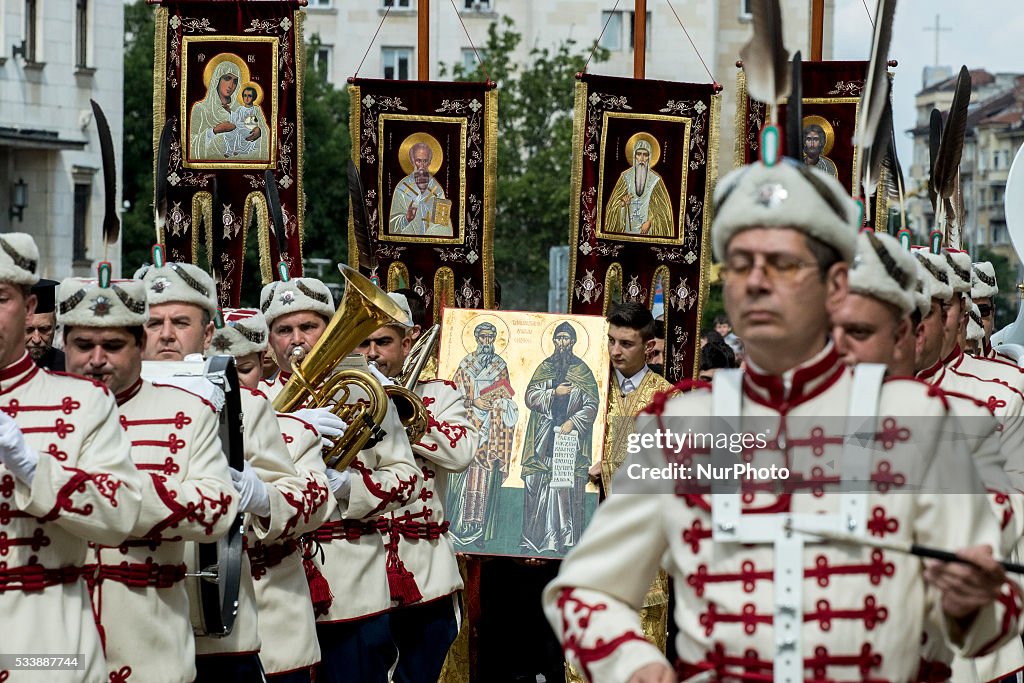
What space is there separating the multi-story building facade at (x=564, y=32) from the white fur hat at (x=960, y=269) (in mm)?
43610

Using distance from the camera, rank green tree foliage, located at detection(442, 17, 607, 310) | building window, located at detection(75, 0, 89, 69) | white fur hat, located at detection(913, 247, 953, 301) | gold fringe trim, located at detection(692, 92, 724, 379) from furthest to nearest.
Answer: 1. green tree foliage, located at detection(442, 17, 607, 310)
2. building window, located at detection(75, 0, 89, 69)
3. gold fringe trim, located at detection(692, 92, 724, 379)
4. white fur hat, located at detection(913, 247, 953, 301)

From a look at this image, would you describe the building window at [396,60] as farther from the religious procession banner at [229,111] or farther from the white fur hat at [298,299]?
the white fur hat at [298,299]

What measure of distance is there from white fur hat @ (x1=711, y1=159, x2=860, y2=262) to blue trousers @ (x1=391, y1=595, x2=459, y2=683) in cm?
597

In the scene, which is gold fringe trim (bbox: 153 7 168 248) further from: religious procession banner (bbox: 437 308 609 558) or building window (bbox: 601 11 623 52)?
building window (bbox: 601 11 623 52)

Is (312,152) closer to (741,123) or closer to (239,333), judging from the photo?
(741,123)

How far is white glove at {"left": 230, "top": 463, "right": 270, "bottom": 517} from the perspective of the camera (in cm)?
763

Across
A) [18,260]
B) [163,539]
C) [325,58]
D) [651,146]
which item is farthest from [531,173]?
[18,260]

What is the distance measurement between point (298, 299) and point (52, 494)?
341 centimetres

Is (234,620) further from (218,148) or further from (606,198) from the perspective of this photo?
(606,198)

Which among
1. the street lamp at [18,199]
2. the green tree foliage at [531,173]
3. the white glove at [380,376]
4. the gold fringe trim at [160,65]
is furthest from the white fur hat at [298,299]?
the green tree foliage at [531,173]

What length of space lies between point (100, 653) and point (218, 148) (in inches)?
287

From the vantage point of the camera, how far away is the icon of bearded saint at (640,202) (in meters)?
14.4

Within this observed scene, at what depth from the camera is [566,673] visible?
38.9 ft

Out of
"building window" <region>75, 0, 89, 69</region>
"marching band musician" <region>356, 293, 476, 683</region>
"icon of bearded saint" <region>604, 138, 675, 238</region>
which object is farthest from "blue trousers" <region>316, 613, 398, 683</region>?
"building window" <region>75, 0, 89, 69</region>
